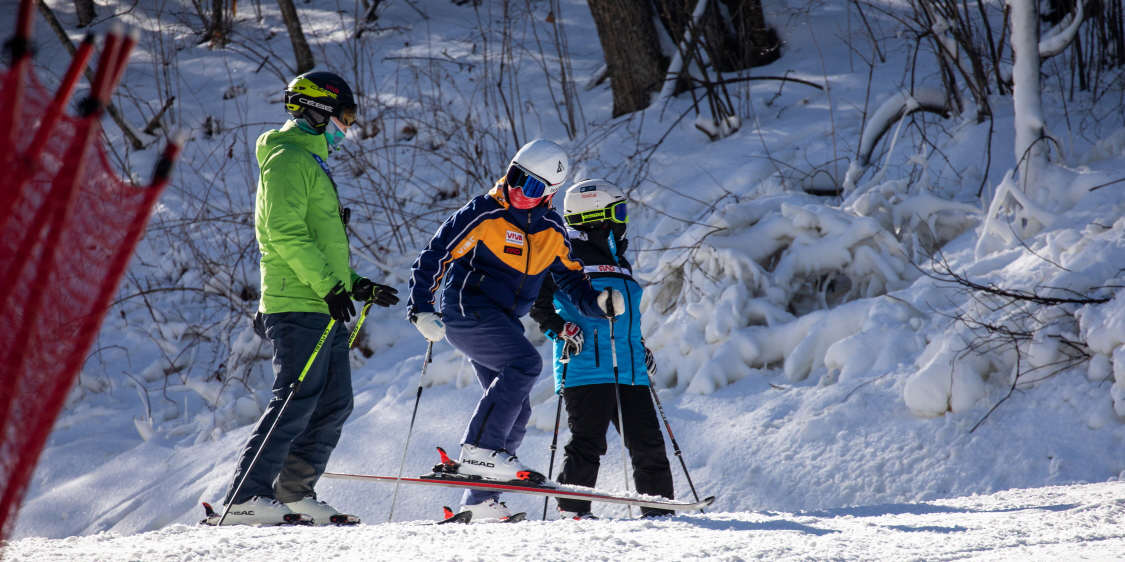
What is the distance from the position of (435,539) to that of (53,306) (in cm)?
168

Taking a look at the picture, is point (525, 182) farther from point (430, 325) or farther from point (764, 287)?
point (764, 287)

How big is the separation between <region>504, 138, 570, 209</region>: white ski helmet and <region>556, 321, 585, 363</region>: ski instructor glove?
0.66 metres

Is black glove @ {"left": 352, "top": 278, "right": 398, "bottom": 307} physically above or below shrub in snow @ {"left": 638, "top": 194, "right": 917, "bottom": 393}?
above

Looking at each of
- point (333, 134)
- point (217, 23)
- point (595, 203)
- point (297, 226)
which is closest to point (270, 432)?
point (297, 226)

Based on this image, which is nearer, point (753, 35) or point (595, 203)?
point (595, 203)

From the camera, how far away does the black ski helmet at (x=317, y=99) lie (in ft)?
11.7

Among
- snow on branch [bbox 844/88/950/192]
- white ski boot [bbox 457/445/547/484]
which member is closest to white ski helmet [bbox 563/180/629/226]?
white ski boot [bbox 457/445/547/484]

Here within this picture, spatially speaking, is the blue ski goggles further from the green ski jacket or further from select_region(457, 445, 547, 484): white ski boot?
select_region(457, 445, 547, 484): white ski boot

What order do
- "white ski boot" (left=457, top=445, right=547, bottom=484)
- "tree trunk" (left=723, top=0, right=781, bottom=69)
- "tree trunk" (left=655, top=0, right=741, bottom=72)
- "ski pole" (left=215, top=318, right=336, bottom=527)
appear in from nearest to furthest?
"ski pole" (left=215, top=318, right=336, bottom=527)
"white ski boot" (left=457, top=445, right=547, bottom=484)
"tree trunk" (left=655, top=0, right=741, bottom=72)
"tree trunk" (left=723, top=0, right=781, bottom=69)

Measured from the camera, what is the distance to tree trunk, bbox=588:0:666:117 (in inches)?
364

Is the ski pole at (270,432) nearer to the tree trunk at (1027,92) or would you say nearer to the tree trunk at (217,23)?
the tree trunk at (1027,92)

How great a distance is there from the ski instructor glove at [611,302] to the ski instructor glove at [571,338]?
0.66ft

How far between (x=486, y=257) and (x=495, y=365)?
1.69 ft

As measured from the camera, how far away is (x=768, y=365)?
18.5 ft
